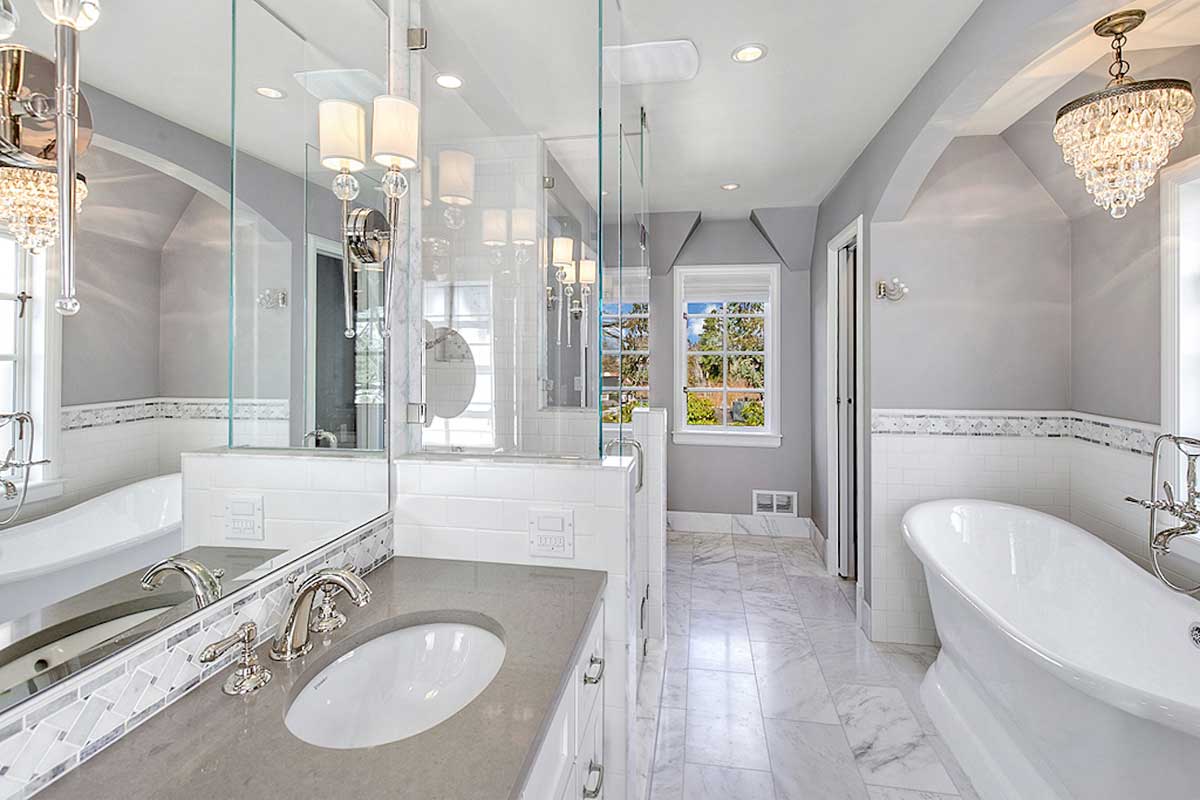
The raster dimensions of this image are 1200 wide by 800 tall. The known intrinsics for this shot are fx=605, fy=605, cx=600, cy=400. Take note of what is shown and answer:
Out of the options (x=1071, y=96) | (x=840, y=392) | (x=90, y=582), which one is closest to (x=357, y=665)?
(x=90, y=582)

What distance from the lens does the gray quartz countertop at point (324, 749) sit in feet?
2.31

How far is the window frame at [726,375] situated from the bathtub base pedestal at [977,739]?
96.5 inches

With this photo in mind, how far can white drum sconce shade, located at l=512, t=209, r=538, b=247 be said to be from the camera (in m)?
1.68

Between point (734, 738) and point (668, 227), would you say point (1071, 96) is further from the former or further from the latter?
point (734, 738)

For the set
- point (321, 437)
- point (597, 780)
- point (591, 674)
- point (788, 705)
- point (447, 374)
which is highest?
point (447, 374)

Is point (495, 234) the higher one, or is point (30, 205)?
point (495, 234)

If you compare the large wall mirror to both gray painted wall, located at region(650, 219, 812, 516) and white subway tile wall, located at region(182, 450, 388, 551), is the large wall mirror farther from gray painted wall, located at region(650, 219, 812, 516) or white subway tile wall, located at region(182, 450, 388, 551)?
gray painted wall, located at region(650, 219, 812, 516)

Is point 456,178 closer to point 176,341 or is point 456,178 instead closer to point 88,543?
point 176,341

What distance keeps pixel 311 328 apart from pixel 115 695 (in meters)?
0.74

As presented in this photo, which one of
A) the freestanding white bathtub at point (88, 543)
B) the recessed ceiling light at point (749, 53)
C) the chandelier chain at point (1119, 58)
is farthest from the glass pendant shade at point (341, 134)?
the chandelier chain at point (1119, 58)

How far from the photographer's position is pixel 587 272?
5.31 feet

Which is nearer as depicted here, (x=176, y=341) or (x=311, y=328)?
(x=176, y=341)

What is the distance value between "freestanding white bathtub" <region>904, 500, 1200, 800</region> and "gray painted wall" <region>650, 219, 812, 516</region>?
204 centimetres

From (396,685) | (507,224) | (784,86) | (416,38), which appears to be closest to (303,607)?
(396,685)
